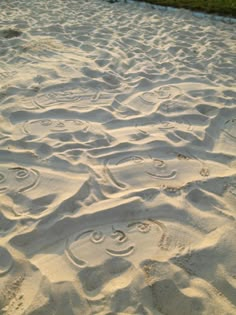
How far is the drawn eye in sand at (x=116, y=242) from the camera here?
2160mm

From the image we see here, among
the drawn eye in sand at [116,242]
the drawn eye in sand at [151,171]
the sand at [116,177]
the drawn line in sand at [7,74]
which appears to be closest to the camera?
the sand at [116,177]

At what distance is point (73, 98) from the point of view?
12.6 ft

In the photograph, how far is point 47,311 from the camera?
187cm

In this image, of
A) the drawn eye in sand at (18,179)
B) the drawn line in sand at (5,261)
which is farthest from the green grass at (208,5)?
the drawn line in sand at (5,261)

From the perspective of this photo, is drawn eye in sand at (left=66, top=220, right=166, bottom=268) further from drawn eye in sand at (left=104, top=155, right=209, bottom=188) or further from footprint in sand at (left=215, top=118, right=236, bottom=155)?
footprint in sand at (left=215, top=118, right=236, bottom=155)

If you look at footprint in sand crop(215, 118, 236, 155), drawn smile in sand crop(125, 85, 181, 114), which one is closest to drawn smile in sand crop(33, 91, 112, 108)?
drawn smile in sand crop(125, 85, 181, 114)

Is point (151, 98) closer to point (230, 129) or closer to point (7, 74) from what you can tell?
point (230, 129)

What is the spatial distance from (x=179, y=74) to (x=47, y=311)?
3.45m

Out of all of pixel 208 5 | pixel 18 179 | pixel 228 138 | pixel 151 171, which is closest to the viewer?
pixel 18 179

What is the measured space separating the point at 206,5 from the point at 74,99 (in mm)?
4730

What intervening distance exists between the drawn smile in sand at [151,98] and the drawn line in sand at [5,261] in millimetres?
2104

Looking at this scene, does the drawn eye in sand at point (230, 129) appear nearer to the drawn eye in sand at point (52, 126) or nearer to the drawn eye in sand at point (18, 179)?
the drawn eye in sand at point (52, 126)

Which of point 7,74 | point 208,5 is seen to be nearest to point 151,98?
point 7,74

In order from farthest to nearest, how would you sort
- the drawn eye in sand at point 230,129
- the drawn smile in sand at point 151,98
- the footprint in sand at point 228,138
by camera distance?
the drawn smile in sand at point 151,98
the drawn eye in sand at point 230,129
the footprint in sand at point 228,138
